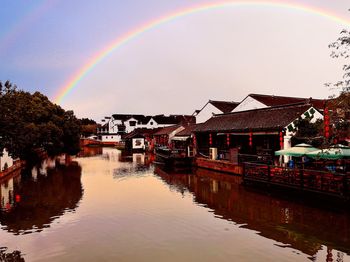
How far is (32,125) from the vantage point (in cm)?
3275

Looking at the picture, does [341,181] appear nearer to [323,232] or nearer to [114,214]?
[323,232]

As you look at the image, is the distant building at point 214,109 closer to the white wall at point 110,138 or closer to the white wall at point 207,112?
the white wall at point 207,112

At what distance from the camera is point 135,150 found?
72.4m

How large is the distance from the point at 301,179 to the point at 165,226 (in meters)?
8.50

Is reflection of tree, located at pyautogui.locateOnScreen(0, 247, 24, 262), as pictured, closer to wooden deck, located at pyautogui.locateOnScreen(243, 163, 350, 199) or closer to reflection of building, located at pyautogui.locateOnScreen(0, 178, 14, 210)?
reflection of building, located at pyautogui.locateOnScreen(0, 178, 14, 210)

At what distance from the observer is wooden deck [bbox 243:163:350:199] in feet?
51.2

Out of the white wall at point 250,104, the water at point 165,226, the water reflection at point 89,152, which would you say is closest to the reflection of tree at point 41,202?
the water at point 165,226

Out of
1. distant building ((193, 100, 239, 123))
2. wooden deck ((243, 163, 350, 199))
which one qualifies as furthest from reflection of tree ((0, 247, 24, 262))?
distant building ((193, 100, 239, 123))

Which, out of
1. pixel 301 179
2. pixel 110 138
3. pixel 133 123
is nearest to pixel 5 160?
pixel 301 179

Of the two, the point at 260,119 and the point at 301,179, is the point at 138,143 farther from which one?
the point at 301,179

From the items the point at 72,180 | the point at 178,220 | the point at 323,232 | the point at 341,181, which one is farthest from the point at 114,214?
the point at 72,180

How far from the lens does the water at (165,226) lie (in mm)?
10680

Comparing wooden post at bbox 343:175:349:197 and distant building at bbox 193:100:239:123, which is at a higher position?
distant building at bbox 193:100:239:123

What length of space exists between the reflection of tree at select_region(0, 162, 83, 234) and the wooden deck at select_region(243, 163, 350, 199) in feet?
37.8
